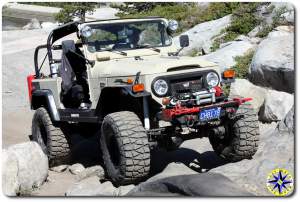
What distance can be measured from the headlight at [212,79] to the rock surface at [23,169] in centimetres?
295

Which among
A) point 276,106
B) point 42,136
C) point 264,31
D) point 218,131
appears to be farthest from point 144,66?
point 264,31

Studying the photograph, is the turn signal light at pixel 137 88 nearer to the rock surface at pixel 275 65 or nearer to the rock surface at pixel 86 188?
the rock surface at pixel 86 188

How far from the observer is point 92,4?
83.5 feet

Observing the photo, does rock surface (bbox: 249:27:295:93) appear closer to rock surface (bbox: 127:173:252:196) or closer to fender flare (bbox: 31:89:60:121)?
fender flare (bbox: 31:89:60:121)

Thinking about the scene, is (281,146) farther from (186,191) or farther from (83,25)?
(83,25)

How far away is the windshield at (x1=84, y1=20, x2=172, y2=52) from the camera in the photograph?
8250 mm

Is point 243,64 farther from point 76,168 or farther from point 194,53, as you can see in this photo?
point 76,168

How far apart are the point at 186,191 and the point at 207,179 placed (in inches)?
12.7

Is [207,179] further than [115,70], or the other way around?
[115,70]

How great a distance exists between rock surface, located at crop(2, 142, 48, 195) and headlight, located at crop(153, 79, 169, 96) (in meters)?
2.39

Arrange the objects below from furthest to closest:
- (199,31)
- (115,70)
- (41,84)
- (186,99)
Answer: (199,31) → (41,84) → (115,70) → (186,99)

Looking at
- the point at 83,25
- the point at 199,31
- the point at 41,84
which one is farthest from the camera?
the point at 199,31

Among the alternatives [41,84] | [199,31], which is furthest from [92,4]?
[41,84]

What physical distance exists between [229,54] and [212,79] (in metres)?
5.72
